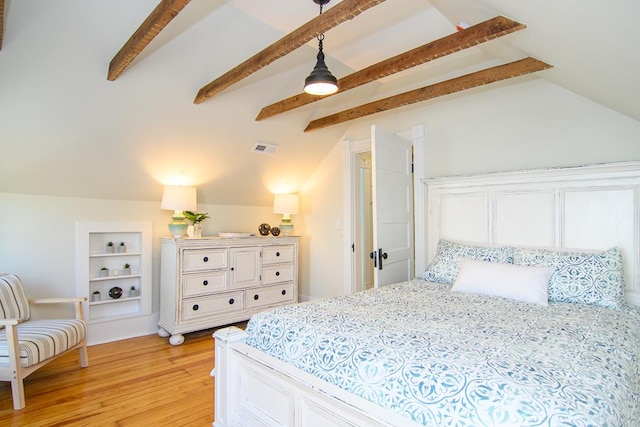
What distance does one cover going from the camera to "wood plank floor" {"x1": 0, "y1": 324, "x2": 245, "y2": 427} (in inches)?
83.0

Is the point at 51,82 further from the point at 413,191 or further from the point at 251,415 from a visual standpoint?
the point at 413,191

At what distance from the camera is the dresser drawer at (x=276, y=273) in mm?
4059

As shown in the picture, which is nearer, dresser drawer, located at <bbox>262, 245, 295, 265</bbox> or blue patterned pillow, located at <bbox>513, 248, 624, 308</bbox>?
blue patterned pillow, located at <bbox>513, 248, 624, 308</bbox>

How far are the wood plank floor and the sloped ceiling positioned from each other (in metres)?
1.50

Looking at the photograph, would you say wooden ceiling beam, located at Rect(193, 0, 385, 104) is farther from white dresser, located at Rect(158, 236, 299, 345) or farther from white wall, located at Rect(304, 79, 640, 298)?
white wall, located at Rect(304, 79, 640, 298)

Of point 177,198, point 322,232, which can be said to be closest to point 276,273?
point 322,232

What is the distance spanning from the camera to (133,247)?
3684 millimetres

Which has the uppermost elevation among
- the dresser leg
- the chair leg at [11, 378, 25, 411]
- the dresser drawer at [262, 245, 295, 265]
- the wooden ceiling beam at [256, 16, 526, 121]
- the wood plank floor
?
the wooden ceiling beam at [256, 16, 526, 121]

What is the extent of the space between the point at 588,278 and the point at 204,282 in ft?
10.2

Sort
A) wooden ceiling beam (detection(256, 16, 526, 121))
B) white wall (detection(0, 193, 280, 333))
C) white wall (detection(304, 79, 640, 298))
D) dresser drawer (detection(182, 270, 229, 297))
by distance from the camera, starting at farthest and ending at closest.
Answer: dresser drawer (detection(182, 270, 229, 297))
white wall (detection(0, 193, 280, 333))
white wall (detection(304, 79, 640, 298))
wooden ceiling beam (detection(256, 16, 526, 121))

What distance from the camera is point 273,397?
1619 mm

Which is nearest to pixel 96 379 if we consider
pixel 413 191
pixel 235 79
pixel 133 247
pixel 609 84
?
pixel 133 247

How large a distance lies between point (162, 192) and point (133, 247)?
0.64m

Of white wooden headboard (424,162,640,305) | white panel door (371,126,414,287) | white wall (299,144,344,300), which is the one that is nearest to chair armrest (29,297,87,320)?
white panel door (371,126,414,287)
